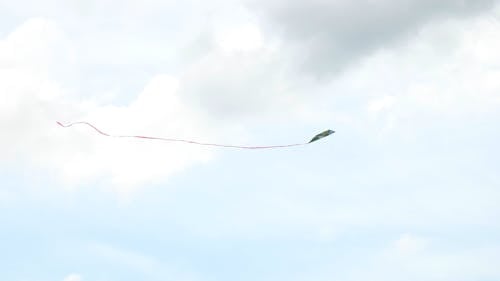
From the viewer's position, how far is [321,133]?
10038cm
